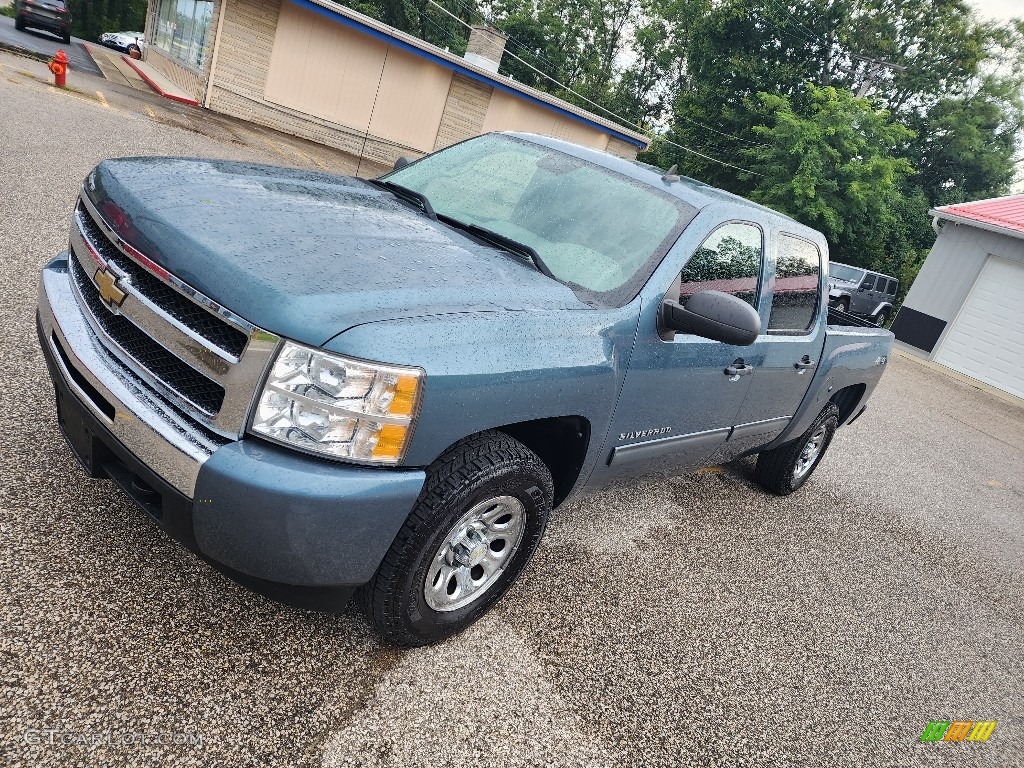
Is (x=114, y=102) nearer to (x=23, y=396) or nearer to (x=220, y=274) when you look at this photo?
(x=23, y=396)

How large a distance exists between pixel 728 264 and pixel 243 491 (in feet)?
7.88

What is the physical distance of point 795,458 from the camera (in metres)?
4.95

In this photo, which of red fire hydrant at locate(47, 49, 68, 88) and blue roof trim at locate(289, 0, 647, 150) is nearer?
red fire hydrant at locate(47, 49, 68, 88)

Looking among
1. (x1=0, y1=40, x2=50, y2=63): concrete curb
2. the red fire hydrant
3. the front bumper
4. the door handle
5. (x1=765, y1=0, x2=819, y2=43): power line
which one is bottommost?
(x1=0, y1=40, x2=50, y2=63): concrete curb

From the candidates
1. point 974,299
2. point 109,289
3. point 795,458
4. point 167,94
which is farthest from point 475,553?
point 167,94

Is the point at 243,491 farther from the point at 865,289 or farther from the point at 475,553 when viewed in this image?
the point at 865,289

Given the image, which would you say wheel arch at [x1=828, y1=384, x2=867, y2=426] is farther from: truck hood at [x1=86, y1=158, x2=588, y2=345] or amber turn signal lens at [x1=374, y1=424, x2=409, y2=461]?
amber turn signal lens at [x1=374, y1=424, x2=409, y2=461]

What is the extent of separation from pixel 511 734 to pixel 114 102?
611 inches

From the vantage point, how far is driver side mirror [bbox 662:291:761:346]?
8.78 ft

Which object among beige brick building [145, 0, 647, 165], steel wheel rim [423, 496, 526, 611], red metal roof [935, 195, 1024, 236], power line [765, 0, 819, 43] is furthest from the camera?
power line [765, 0, 819, 43]

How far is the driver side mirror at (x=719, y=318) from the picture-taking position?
8.78 ft

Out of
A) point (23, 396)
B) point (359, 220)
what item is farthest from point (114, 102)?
point (359, 220)

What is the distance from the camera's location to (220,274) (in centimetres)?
204

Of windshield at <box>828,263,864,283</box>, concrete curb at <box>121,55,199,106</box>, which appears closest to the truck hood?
concrete curb at <box>121,55,199,106</box>
